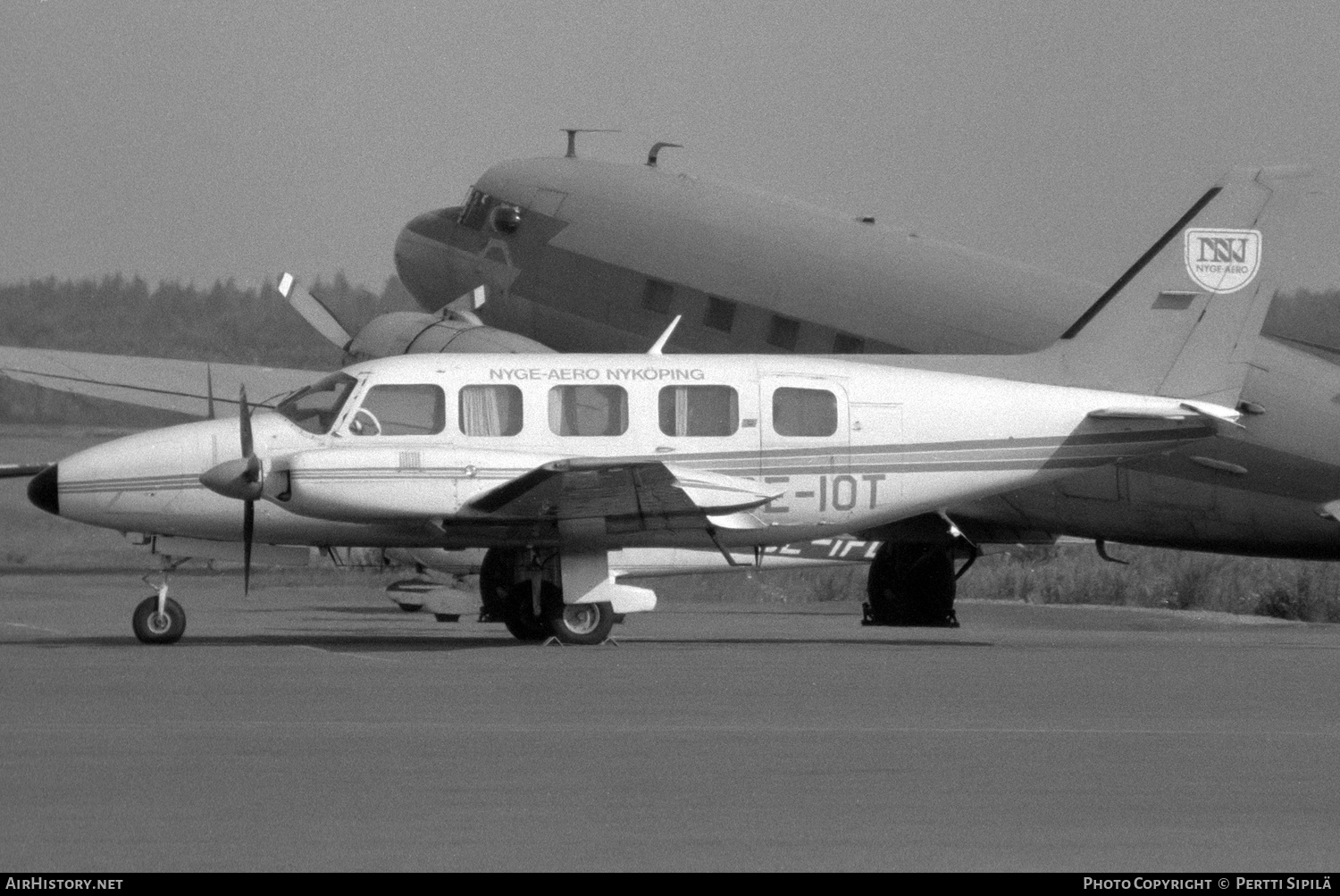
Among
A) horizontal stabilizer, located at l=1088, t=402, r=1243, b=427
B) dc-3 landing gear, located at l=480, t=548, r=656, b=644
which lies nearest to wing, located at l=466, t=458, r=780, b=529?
dc-3 landing gear, located at l=480, t=548, r=656, b=644

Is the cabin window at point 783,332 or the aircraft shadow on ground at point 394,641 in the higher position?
the cabin window at point 783,332

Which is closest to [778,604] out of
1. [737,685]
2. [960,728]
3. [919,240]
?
[919,240]

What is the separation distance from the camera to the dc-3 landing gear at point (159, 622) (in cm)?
1802

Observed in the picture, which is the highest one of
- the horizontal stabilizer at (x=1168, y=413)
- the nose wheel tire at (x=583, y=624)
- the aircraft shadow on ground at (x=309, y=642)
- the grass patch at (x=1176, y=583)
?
the horizontal stabilizer at (x=1168, y=413)

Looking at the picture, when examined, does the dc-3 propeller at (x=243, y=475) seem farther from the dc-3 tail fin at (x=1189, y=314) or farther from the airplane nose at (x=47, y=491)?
the dc-3 tail fin at (x=1189, y=314)

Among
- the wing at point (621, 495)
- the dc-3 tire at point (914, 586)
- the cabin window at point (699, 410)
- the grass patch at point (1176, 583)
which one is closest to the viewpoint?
the wing at point (621, 495)

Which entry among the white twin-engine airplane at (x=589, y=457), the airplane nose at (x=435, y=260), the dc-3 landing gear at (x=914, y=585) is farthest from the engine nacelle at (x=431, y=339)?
the dc-3 landing gear at (x=914, y=585)

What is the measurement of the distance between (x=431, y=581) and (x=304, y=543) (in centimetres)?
854

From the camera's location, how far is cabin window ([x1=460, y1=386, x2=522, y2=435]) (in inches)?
723

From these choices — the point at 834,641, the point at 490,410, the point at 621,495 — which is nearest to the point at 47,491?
the point at 490,410

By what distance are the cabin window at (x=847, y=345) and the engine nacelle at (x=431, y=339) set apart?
12.3 feet

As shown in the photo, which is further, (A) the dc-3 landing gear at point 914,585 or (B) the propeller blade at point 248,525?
(A) the dc-3 landing gear at point 914,585
